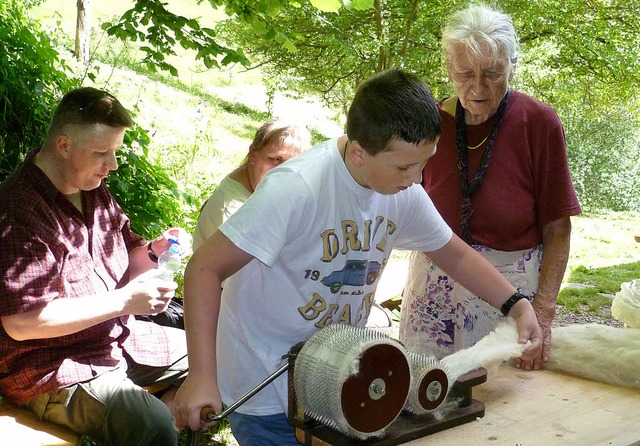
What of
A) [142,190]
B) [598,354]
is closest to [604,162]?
[142,190]

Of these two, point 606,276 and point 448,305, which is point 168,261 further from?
point 606,276

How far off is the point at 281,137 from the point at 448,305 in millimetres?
1379

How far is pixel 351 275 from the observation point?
2.03 metres

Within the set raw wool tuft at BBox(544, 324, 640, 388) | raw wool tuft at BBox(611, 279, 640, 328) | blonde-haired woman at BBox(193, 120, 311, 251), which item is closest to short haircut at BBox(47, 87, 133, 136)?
blonde-haired woman at BBox(193, 120, 311, 251)

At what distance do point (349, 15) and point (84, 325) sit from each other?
8665 mm

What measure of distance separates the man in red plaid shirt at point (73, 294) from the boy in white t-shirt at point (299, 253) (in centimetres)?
96

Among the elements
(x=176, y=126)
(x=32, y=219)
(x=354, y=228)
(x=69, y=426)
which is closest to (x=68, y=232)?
(x=32, y=219)

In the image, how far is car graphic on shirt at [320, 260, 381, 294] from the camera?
2.00 meters

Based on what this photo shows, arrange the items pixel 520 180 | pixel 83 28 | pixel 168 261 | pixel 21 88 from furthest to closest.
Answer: pixel 83 28 < pixel 21 88 < pixel 168 261 < pixel 520 180

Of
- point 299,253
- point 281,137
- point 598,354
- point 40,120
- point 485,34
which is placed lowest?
point 598,354

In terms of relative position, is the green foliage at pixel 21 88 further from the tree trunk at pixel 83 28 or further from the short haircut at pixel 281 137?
the tree trunk at pixel 83 28

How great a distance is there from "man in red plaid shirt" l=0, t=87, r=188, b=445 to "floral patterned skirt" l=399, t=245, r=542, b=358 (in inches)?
40.7

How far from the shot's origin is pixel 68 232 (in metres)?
2.93

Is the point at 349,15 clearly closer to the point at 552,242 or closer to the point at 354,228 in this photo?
the point at 552,242
